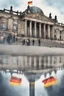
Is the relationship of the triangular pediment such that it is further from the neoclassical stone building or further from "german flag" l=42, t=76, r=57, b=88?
"german flag" l=42, t=76, r=57, b=88

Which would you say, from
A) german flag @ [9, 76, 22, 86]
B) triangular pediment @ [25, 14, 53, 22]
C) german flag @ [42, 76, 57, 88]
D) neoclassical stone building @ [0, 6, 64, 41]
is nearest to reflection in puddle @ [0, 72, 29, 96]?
german flag @ [9, 76, 22, 86]

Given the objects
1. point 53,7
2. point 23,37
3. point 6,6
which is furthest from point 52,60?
point 6,6

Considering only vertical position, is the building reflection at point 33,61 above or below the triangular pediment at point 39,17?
below

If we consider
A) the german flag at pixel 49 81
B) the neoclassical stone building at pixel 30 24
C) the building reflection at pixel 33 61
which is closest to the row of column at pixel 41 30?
the neoclassical stone building at pixel 30 24

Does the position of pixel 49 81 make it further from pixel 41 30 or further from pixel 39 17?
pixel 39 17

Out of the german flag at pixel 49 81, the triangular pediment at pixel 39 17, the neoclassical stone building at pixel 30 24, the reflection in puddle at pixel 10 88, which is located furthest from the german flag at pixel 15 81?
the triangular pediment at pixel 39 17

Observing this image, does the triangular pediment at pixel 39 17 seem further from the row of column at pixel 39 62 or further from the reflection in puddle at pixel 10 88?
the reflection in puddle at pixel 10 88

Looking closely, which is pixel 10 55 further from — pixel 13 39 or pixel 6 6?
pixel 6 6

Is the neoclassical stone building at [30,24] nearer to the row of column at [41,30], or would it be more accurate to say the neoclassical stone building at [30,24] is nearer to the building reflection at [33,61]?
the row of column at [41,30]

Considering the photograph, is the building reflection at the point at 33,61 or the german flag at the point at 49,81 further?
the german flag at the point at 49,81

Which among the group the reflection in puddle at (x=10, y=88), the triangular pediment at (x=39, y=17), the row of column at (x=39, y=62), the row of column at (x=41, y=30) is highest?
the triangular pediment at (x=39, y=17)
